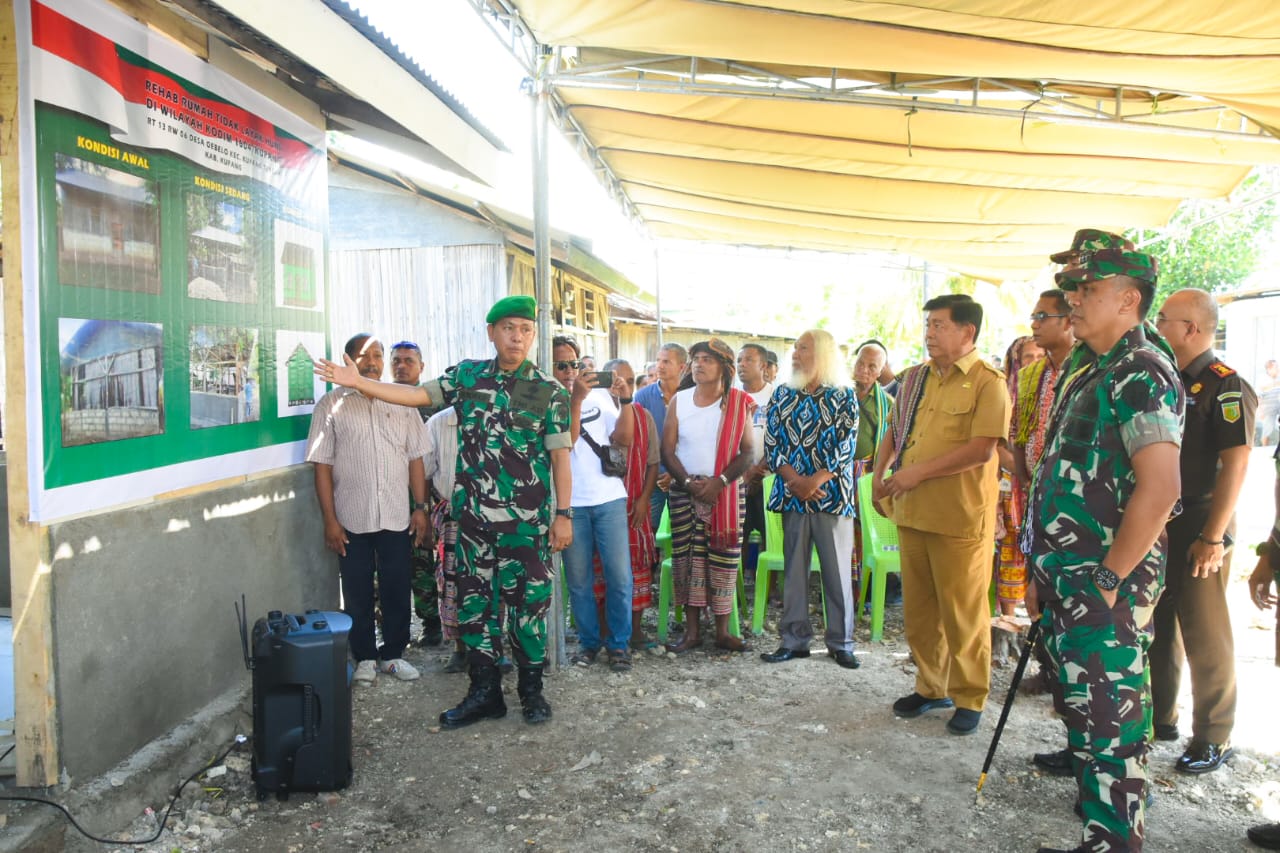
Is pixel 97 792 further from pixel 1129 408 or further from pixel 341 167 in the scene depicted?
pixel 341 167

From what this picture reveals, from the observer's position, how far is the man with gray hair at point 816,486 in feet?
16.5

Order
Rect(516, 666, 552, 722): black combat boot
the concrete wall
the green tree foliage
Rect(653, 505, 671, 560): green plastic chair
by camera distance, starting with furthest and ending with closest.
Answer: the green tree foliage < Rect(653, 505, 671, 560): green plastic chair < Rect(516, 666, 552, 722): black combat boot < the concrete wall

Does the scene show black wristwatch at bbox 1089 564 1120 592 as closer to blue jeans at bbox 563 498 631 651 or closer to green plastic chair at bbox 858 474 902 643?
green plastic chair at bbox 858 474 902 643

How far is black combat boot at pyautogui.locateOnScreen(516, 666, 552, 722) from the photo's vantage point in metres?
4.25

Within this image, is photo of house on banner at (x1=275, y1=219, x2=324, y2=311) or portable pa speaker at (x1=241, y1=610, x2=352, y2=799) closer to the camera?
portable pa speaker at (x1=241, y1=610, x2=352, y2=799)

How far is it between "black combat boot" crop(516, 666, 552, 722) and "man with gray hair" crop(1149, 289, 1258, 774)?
9.22 feet

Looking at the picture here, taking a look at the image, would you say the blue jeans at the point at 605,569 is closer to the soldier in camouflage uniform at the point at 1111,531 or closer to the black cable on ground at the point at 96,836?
the black cable on ground at the point at 96,836

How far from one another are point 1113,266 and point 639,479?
3.11 meters

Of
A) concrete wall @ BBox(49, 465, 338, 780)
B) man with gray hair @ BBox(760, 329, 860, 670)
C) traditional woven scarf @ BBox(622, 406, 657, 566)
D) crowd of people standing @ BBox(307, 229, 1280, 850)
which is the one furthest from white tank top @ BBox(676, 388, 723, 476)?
concrete wall @ BBox(49, 465, 338, 780)

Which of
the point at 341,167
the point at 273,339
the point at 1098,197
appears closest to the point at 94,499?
the point at 273,339

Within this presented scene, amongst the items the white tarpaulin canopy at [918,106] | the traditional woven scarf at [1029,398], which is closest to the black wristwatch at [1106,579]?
the traditional woven scarf at [1029,398]

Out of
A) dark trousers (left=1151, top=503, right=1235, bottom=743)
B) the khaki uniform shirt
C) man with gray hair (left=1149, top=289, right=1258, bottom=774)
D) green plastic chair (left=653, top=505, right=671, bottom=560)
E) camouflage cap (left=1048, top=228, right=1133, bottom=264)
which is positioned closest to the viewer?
camouflage cap (left=1048, top=228, right=1133, bottom=264)

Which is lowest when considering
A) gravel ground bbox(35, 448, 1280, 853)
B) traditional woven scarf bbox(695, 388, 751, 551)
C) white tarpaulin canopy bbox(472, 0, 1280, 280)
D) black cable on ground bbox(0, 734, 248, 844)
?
gravel ground bbox(35, 448, 1280, 853)

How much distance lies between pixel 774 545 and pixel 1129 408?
3369 mm
